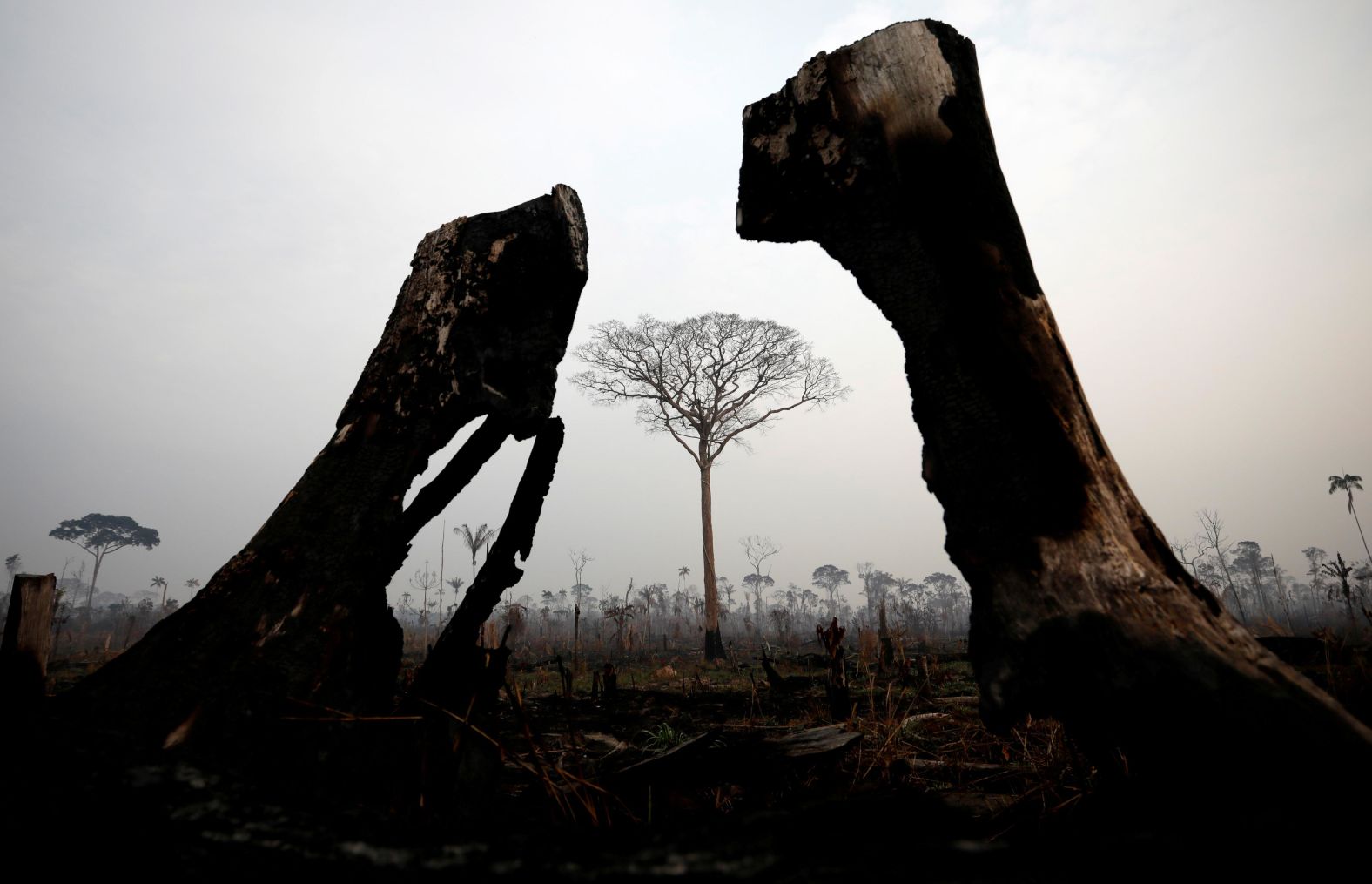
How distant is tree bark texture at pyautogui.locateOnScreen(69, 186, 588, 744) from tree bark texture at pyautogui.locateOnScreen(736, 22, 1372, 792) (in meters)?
1.13

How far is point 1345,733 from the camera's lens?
3.18 ft

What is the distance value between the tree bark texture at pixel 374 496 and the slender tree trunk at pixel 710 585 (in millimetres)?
12226

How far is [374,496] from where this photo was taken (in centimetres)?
228

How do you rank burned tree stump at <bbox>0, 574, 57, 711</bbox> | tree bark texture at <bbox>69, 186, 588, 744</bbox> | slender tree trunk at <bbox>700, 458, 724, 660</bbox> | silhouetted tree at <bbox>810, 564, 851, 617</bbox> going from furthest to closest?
silhouetted tree at <bbox>810, 564, 851, 617</bbox>, slender tree trunk at <bbox>700, 458, 724, 660</bbox>, burned tree stump at <bbox>0, 574, 57, 711</bbox>, tree bark texture at <bbox>69, 186, 588, 744</bbox>

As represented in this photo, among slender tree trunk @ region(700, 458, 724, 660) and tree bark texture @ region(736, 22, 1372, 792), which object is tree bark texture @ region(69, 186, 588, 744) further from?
slender tree trunk @ region(700, 458, 724, 660)

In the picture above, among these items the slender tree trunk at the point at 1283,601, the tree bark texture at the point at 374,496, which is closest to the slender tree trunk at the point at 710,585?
the tree bark texture at the point at 374,496

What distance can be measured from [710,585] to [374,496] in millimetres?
13640

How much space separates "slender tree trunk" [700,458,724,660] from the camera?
14977 mm

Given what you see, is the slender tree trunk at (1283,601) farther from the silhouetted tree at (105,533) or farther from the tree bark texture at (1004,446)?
the silhouetted tree at (105,533)

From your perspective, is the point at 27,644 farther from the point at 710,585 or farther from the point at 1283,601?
the point at 1283,601

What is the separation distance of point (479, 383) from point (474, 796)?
1.60m

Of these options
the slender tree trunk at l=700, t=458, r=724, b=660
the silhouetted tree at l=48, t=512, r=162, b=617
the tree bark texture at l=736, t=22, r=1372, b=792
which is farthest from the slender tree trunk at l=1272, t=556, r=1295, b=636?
the silhouetted tree at l=48, t=512, r=162, b=617

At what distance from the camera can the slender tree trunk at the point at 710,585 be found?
14977mm

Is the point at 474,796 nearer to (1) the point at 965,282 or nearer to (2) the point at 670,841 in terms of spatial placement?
(2) the point at 670,841
